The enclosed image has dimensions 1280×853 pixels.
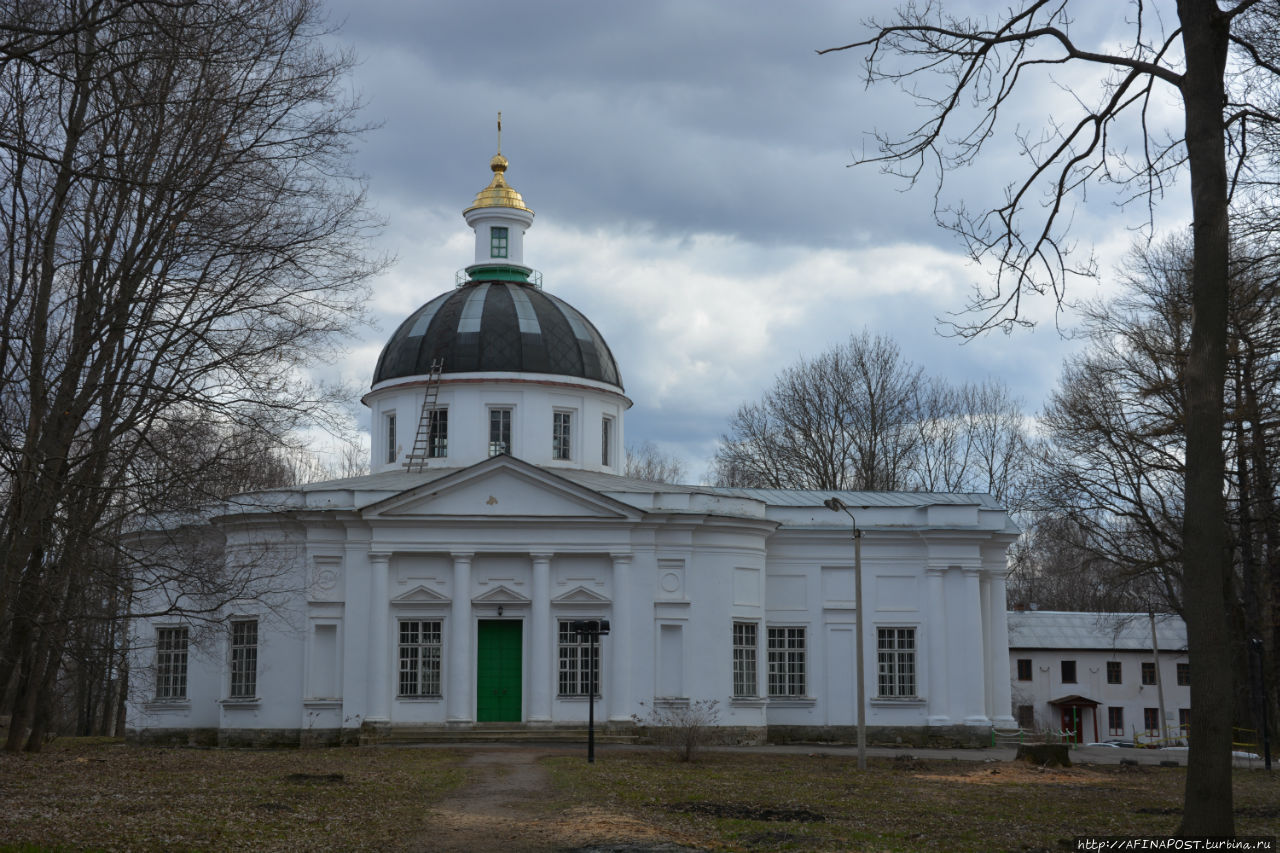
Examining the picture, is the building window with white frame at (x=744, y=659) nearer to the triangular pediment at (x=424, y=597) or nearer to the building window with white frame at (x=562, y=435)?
the building window with white frame at (x=562, y=435)

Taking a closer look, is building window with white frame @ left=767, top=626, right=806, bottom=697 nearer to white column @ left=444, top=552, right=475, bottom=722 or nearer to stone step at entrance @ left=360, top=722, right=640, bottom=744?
stone step at entrance @ left=360, top=722, right=640, bottom=744

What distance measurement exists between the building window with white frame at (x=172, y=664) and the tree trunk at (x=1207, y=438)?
88.9 ft

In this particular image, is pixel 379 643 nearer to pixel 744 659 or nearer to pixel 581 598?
pixel 581 598

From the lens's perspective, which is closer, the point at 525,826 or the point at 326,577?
the point at 525,826

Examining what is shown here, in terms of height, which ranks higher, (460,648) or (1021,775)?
(460,648)

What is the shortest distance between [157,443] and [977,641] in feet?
74.1

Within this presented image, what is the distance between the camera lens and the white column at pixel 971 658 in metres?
34.6

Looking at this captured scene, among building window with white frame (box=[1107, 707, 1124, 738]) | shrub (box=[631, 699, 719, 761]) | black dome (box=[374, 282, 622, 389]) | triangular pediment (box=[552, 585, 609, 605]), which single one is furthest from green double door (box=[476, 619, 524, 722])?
building window with white frame (box=[1107, 707, 1124, 738])

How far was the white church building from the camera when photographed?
104 feet

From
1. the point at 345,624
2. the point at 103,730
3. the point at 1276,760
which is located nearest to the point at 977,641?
the point at 1276,760

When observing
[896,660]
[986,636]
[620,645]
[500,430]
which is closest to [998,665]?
[986,636]

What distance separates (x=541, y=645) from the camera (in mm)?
31531

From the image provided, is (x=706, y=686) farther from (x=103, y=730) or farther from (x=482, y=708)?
(x=103, y=730)

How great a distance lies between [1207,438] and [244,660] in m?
25.9
